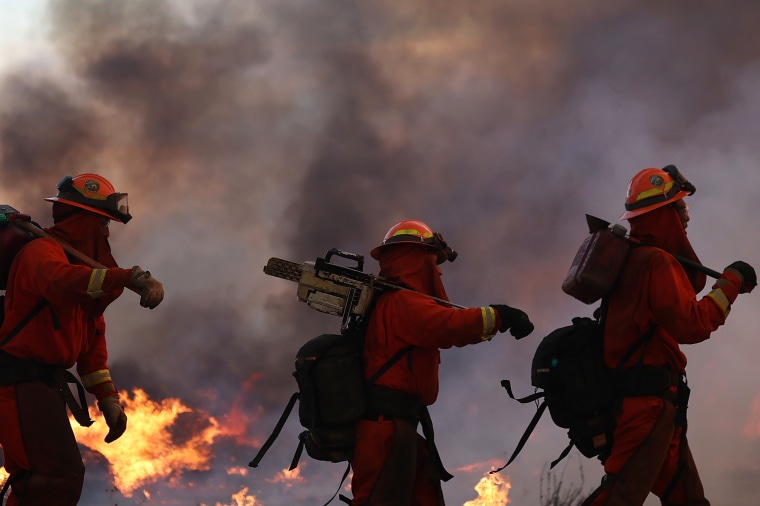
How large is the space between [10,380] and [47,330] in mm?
473

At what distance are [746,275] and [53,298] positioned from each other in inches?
219

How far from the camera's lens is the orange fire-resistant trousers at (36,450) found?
7.08m

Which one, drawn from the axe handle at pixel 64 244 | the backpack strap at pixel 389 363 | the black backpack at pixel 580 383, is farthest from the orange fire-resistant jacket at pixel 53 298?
the black backpack at pixel 580 383

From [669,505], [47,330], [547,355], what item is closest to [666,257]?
[547,355]

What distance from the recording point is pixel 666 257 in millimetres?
7453

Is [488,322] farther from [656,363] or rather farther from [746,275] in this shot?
[746,275]

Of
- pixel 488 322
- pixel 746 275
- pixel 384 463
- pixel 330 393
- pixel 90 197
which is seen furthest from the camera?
pixel 90 197

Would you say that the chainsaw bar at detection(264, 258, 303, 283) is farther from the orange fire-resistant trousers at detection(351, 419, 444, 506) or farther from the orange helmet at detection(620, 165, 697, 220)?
the orange helmet at detection(620, 165, 697, 220)

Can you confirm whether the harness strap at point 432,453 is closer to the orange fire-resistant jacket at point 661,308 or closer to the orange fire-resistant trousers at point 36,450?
the orange fire-resistant jacket at point 661,308

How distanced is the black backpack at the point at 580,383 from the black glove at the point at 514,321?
0.60 feet

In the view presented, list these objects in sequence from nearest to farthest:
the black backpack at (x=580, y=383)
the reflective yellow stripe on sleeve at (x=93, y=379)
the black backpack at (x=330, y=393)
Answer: the black backpack at (x=580, y=383) → the black backpack at (x=330, y=393) → the reflective yellow stripe on sleeve at (x=93, y=379)

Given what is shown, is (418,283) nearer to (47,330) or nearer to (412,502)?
(412,502)

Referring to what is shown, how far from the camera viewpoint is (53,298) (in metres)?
7.25

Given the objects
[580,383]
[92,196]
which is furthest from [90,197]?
[580,383]
